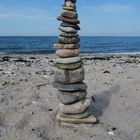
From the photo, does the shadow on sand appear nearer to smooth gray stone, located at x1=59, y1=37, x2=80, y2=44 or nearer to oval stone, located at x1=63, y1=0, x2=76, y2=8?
smooth gray stone, located at x1=59, y1=37, x2=80, y2=44

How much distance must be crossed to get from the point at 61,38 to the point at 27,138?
1.79 m

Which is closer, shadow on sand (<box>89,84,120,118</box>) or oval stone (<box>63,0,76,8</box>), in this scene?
oval stone (<box>63,0,76,8</box>)

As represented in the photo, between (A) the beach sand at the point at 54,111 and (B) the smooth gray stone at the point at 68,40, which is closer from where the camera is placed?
(A) the beach sand at the point at 54,111

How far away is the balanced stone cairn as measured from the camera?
5852mm

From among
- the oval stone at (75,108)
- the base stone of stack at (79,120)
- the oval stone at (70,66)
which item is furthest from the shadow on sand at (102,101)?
the oval stone at (70,66)

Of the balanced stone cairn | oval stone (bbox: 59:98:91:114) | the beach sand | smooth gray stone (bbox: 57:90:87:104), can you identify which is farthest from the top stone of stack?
the beach sand

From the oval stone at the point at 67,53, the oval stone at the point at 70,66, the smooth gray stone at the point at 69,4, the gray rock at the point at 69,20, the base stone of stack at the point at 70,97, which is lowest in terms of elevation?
the base stone of stack at the point at 70,97

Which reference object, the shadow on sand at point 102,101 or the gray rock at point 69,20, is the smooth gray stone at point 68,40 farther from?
the shadow on sand at point 102,101

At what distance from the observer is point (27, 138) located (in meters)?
5.37

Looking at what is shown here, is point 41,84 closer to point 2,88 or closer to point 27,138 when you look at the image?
point 2,88

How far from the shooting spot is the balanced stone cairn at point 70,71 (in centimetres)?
585

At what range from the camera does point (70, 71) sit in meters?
5.87

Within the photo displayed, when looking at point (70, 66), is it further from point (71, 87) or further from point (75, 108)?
point (75, 108)

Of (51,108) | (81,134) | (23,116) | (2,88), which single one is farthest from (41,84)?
(81,134)
